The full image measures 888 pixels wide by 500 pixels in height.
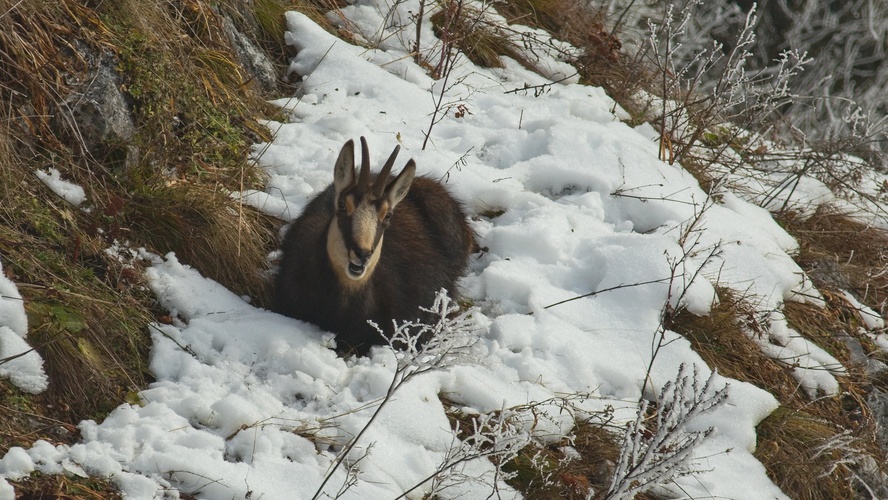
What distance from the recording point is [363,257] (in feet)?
13.0

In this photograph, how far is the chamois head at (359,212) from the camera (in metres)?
3.98

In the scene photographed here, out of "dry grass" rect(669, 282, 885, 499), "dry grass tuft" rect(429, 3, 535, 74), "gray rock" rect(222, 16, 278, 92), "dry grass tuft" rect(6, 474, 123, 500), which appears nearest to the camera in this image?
"dry grass tuft" rect(6, 474, 123, 500)

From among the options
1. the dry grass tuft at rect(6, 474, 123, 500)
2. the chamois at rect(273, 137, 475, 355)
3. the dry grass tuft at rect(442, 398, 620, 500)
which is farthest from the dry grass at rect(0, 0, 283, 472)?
the dry grass tuft at rect(442, 398, 620, 500)

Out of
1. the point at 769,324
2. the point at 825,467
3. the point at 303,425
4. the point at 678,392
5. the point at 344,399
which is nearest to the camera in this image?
the point at 678,392

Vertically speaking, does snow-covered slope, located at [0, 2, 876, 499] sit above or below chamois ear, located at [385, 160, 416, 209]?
below

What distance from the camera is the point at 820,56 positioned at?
12.4m

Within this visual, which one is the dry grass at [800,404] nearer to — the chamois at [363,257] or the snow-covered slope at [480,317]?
the snow-covered slope at [480,317]

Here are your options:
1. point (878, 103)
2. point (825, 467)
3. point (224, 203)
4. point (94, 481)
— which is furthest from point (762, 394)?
point (878, 103)

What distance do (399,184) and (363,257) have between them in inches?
17.4

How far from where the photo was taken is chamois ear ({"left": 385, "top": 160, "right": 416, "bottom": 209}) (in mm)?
4098

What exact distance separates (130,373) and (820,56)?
11982mm

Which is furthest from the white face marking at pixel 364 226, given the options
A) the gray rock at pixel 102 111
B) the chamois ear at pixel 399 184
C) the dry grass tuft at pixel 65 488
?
the dry grass tuft at pixel 65 488

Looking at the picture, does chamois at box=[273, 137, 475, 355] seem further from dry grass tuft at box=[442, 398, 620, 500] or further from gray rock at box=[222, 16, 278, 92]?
gray rock at box=[222, 16, 278, 92]

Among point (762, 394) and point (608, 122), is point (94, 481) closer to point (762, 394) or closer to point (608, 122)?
point (762, 394)
